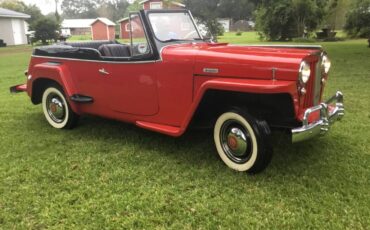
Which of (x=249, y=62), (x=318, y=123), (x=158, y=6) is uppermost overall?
(x=158, y=6)

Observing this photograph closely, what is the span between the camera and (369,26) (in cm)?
2752

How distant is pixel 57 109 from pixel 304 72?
3.64 metres

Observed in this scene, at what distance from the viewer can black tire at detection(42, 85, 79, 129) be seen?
5508 mm

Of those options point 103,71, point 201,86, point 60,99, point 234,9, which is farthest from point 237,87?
point 234,9

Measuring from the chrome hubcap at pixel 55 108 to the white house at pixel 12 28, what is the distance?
3404cm

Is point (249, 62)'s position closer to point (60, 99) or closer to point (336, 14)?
point (60, 99)

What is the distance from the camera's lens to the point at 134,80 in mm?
4547

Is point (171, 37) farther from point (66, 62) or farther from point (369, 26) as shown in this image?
point (369, 26)

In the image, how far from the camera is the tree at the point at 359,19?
27359mm

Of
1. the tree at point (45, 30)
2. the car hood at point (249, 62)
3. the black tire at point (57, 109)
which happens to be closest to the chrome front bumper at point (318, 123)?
the car hood at point (249, 62)

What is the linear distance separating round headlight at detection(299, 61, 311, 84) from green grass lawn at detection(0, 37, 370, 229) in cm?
94

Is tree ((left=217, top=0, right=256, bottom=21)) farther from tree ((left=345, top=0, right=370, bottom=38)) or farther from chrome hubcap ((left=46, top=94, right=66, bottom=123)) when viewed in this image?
chrome hubcap ((left=46, top=94, right=66, bottom=123))

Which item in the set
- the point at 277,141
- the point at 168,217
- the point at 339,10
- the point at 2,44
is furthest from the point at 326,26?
the point at 168,217

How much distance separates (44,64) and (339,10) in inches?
1332
